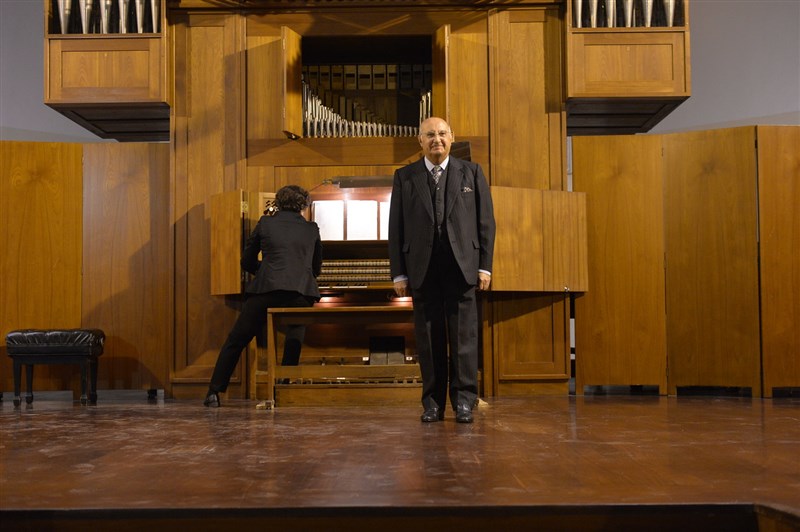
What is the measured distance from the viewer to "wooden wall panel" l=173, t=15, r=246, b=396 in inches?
311

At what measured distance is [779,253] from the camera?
7.59 metres

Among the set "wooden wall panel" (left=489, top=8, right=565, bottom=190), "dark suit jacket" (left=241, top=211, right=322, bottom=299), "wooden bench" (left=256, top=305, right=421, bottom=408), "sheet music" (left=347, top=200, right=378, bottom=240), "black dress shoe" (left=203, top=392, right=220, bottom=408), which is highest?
"wooden wall panel" (left=489, top=8, right=565, bottom=190)

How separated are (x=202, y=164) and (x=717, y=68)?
5425 mm

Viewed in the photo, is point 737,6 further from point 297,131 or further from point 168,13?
point 168,13

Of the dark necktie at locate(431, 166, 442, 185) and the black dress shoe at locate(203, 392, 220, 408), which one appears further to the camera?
the black dress shoe at locate(203, 392, 220, 408)

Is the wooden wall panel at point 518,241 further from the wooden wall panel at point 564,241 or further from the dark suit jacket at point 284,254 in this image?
the dark suit jacket at point 284,254

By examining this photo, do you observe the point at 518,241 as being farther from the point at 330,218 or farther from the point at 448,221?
the point at 448,221

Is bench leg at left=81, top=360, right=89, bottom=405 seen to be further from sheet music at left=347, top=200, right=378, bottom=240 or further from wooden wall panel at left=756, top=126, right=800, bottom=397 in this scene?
wooden wall panel at left=756, top=126, right=800, bottom=397

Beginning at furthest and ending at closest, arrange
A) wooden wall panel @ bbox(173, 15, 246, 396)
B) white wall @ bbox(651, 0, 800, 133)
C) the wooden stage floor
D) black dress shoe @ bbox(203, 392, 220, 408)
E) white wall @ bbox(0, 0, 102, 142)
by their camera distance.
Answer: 1. white wall @ bbox(0, 0, 102, 142)
2. white wall @ bbox(651, 0, 800, 133)
3. wooden wall panel @ bbox(173, 15, 246, 396)
4. black dress shoe @ bbox(203, 392, 220, 408)
5. the wooden stage floor

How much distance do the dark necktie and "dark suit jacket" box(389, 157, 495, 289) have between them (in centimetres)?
4

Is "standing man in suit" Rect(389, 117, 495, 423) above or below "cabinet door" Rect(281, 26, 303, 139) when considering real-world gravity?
below

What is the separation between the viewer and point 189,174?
7.96 m

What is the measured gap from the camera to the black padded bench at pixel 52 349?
7.28 metres

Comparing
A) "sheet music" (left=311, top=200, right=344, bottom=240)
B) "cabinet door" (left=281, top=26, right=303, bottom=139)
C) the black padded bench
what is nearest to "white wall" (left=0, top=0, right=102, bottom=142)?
the black padded bench
